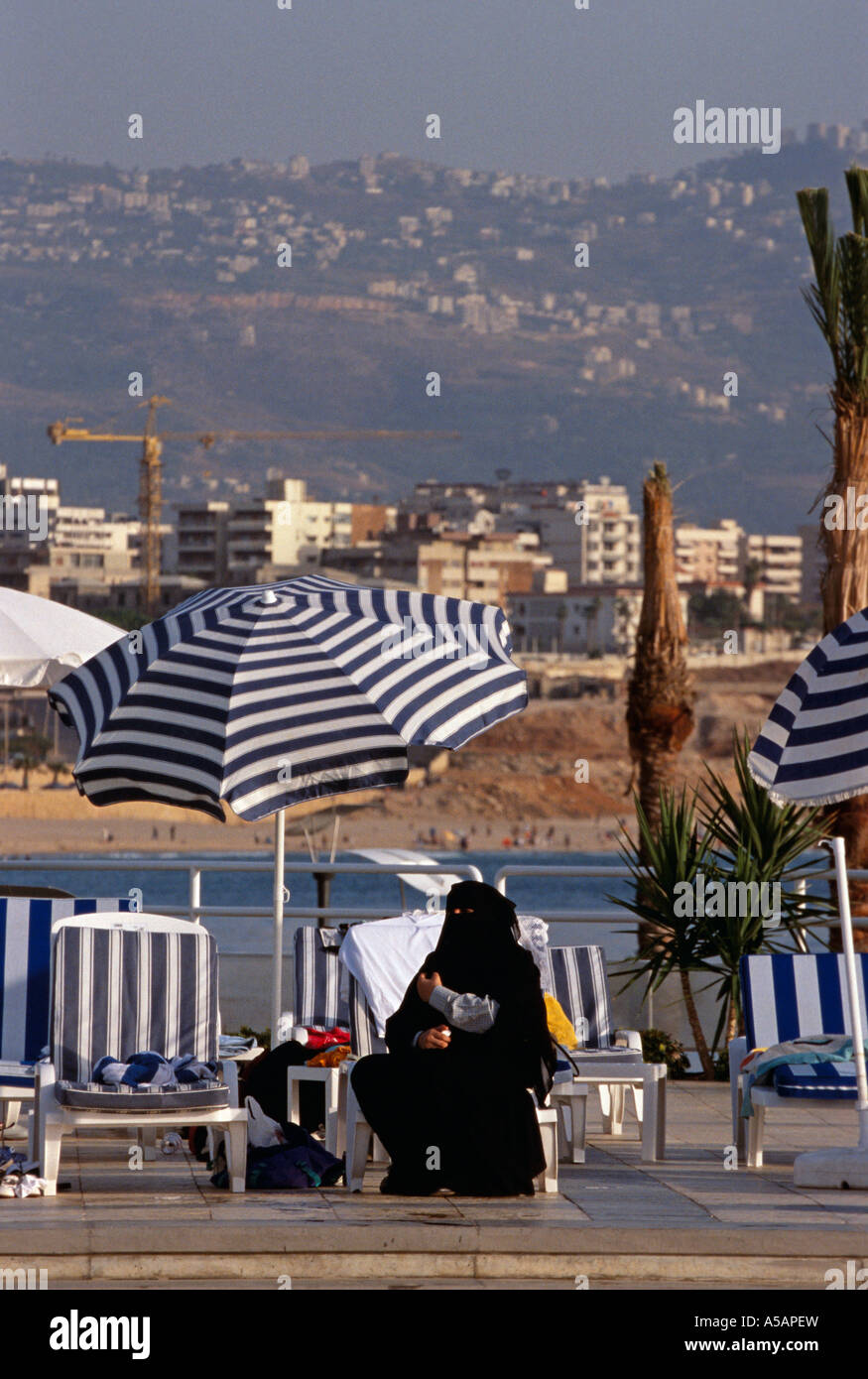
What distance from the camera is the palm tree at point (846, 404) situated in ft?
36.6

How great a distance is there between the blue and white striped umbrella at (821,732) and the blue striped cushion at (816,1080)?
1.03 metres

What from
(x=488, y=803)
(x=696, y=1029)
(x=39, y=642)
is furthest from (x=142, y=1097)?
(x=488, y=803)

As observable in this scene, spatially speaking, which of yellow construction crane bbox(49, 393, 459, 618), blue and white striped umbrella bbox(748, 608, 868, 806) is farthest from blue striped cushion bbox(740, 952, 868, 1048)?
yellow construction crane bbox(49, 393, 459, 618)

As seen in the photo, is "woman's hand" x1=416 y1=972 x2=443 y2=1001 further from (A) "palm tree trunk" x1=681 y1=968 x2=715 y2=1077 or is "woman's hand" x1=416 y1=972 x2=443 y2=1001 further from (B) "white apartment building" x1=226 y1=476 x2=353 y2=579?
(B) "white apartment building" x1=226 y1=476 x2=353 y2=579

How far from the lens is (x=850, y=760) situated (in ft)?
20.1

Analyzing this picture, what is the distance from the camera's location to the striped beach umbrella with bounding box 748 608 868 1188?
6.16m

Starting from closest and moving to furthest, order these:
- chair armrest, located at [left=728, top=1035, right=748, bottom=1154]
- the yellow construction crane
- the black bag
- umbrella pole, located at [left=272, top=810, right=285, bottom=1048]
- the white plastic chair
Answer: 1. the white plastic chair
2. chair armrest, located at [left=728, top=1035, right=748, bottom=1154]
3. the black bag
4. umbrella pole, located at [left=272, top=810, right=285, bottom=1048]
5. the yellow construction crane

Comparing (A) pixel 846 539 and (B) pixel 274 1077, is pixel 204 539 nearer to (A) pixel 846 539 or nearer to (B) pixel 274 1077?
(A) pixel 846 539

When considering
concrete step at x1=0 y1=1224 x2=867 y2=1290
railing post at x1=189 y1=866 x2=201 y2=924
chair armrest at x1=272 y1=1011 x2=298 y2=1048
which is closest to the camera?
concrete step at x1=0 y1=1224 x2=867 y2=1290

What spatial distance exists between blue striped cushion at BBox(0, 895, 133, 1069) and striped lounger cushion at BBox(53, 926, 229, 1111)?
1.29 ft
